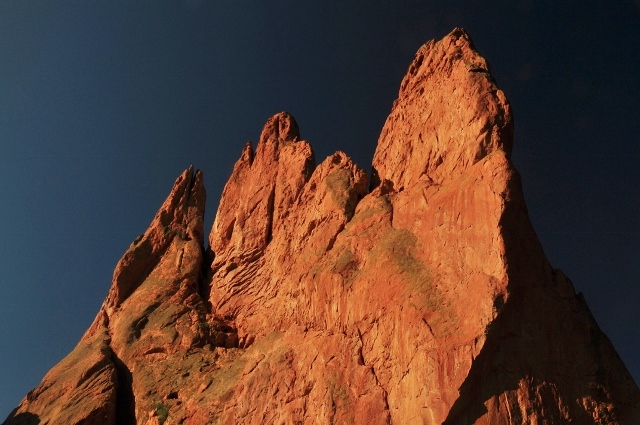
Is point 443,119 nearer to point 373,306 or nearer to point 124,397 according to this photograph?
point 373,306

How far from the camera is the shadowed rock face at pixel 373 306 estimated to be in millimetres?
24812

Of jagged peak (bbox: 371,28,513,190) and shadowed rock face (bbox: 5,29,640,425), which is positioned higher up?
jagged peak (bbox: 371,28,513,190)

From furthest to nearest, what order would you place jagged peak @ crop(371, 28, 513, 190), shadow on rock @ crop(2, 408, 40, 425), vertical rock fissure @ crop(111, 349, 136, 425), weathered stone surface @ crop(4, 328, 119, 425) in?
shadow on rock @ crop(2, 408, 40, 425) < vertical rock fissure @ crop(111, 349, 136, 425) < weathered stone surface @ crop(4, 328, 119, 425) < jagged peak @ crop(371, 28, 513, 190)

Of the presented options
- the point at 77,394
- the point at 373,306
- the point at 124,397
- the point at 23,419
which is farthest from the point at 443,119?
the point at 23,419

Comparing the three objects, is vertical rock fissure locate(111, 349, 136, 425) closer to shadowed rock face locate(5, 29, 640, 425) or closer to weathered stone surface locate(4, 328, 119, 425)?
shadowed rock face locate(5, 29, 640, 425)

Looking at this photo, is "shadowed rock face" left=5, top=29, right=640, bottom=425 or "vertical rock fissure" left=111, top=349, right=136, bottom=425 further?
"vertical rock fissure" left=111, top=349, right=136, bottom=425

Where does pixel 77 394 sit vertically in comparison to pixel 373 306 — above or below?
below

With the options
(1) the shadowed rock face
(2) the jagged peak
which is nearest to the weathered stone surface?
(1) the shadowed rock face

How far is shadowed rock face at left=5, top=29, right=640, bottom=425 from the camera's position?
24.8 metres

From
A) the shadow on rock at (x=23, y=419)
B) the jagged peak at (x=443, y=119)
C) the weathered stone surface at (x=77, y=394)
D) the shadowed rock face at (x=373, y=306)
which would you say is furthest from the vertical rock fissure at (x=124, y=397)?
the jagged peak at (x=443, y=119)

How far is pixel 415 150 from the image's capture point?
35.6 m

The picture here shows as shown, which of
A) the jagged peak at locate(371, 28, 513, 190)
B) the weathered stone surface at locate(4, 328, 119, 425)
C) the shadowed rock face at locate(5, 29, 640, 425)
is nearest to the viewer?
the shadowed rock face at locate(5, 29, 640, 425)

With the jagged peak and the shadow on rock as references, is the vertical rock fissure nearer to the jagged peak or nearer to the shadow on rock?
the shadow on rock

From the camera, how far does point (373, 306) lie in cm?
2831
